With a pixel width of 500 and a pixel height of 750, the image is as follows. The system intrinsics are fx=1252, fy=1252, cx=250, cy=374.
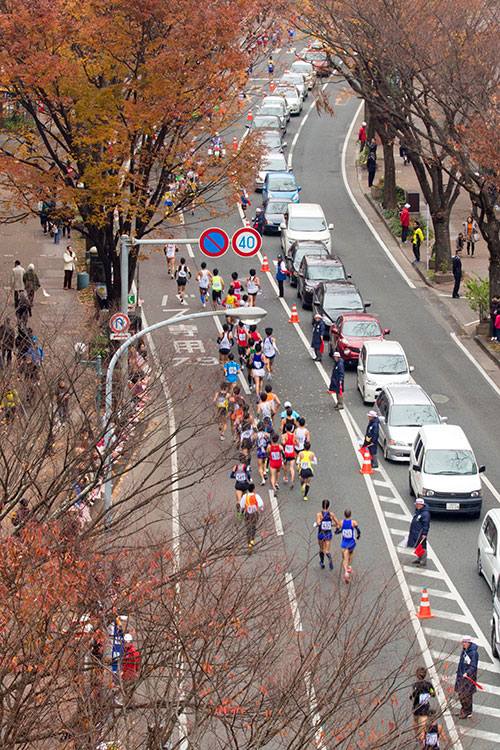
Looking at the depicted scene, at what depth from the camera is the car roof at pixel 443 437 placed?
88.5 ft

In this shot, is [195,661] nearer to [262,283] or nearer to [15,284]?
[15,284]

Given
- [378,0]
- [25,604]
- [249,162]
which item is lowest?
[25,604]

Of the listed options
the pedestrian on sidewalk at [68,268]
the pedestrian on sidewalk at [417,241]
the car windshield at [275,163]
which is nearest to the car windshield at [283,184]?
the car windshield at [275,163]

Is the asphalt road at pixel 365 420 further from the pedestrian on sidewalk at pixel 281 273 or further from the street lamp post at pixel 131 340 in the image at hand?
A: the street lamp post at pixel 131 340

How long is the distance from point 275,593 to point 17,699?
4.24 meters

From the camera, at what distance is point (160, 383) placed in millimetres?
25672

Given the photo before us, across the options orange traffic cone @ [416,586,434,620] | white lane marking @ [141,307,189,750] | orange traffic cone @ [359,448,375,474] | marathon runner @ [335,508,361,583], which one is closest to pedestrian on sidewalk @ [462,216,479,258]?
white lane marking @ [141,307,189,750]

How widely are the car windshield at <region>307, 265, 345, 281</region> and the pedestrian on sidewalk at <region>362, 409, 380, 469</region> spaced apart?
39.2ft

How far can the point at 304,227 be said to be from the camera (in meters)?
45.5

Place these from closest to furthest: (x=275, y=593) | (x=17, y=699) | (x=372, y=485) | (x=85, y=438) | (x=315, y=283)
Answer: (x=17, y=699)
(x=275, y=593)
(x=85, y=438)
(x=372, y=485)
(x=315, y=283)

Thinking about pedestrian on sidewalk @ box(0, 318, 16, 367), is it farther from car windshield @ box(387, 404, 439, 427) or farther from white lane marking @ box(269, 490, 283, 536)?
car windshield @ box(387, 404, 439, 427)

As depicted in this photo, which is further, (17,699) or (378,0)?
(378,0)

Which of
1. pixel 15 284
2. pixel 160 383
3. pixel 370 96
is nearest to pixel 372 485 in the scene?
pixel 160 383

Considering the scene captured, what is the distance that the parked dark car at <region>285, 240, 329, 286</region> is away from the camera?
42656 mm
